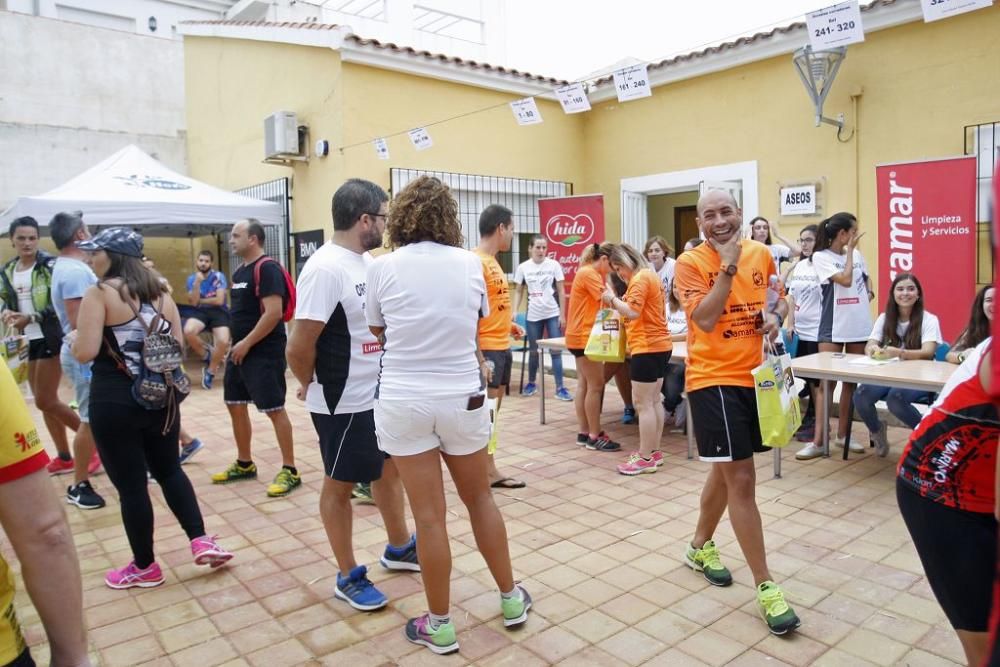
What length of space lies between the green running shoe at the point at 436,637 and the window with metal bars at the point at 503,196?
7142 millimetres

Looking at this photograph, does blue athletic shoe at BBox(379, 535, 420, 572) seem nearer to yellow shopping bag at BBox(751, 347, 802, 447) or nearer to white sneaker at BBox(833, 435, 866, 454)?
yellow shopping bag at BBox(751, 347, 802, 447)

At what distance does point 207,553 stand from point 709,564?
2391mm

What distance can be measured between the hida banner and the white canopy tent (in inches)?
297

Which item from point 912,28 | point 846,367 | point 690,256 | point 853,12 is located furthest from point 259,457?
point 912,28

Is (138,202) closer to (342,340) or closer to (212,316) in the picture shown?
(212,316)

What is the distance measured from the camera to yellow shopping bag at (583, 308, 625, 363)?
17.7ft

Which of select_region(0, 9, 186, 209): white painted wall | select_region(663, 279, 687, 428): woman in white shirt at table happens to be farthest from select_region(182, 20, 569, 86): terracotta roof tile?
select_region(663, 279, 687, 428): woman in white shirt at table

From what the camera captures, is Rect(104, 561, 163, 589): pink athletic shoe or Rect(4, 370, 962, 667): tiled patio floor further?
Rect(104, 561, 163, 589): pink athletic shoe

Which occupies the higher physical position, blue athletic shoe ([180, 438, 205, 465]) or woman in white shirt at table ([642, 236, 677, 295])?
woman in white shirt at table ([642, 236, 677, 295])

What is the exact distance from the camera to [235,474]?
5109 millimetres

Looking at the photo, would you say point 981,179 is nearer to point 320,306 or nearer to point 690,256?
point 690,256

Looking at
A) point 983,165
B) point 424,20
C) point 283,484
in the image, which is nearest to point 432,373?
point 283,484

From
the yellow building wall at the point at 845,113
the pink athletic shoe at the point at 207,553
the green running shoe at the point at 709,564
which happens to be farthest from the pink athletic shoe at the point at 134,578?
the yellow building wall at the point at 845,113

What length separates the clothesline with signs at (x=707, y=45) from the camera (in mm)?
4473
